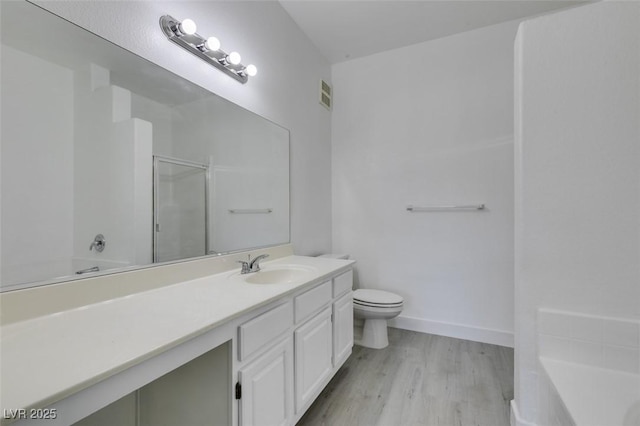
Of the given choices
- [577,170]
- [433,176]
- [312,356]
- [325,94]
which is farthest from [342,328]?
[325,94]

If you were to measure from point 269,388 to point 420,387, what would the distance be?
115 centimetres

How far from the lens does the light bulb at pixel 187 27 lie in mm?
1315

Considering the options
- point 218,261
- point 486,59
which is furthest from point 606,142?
point 218,261

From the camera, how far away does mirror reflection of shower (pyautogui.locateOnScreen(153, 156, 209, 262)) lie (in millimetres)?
1285

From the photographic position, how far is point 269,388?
3.64 feet

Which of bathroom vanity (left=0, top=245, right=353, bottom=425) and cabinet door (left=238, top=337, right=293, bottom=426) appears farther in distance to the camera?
cabinet door (left=238, top=337, right=293, bottom=426)

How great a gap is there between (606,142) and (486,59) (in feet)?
5.01

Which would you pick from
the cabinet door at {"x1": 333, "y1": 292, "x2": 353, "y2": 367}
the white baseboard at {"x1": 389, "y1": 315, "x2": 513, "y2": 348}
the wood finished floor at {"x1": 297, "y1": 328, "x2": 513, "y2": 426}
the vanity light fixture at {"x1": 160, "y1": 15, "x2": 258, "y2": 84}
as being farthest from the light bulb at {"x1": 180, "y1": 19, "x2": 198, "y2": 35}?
the white baseboard at {"x1": 389, "y1": 315, "x2": 513, "y2": 348}

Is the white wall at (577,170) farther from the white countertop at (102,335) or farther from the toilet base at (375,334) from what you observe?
the white countertop at (102,335)

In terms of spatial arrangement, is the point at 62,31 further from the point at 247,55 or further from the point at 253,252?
the point at 253,252

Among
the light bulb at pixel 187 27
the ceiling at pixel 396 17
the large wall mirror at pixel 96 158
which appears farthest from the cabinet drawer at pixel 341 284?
the ceiling at pixel 396 17

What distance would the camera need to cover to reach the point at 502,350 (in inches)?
89.2

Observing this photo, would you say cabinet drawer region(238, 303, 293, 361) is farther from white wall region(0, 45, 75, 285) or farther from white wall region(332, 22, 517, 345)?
white wall region(332, 22, 517, 345)

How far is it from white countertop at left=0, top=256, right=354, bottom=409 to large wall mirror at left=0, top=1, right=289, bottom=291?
Answer: 17 cm
